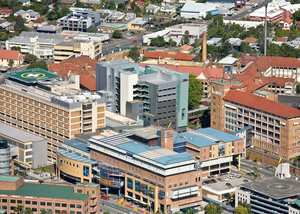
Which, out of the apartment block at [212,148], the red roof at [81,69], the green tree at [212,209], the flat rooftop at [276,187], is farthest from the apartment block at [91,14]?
the green tree at [212,209]

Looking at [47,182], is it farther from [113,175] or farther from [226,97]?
[226,97]

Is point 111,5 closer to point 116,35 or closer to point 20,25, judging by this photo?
point 116,35

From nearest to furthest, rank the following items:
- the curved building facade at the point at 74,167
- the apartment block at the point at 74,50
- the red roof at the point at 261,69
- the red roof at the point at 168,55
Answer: the curved building facade at the point at 74,167, the red roof at the point at 261,69, the red roof at the point at 168,55, the apartment block at the point at 74,50

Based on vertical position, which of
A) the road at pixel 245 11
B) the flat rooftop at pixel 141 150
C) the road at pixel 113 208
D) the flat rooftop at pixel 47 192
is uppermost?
the road at pixel 245 11

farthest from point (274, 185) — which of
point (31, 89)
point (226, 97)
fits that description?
point (31, 89)

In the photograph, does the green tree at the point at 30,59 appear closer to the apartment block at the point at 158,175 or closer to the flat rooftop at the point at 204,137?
the flat rooftop at the point at 204,137

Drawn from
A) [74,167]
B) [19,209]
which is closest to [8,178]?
[19,209]
